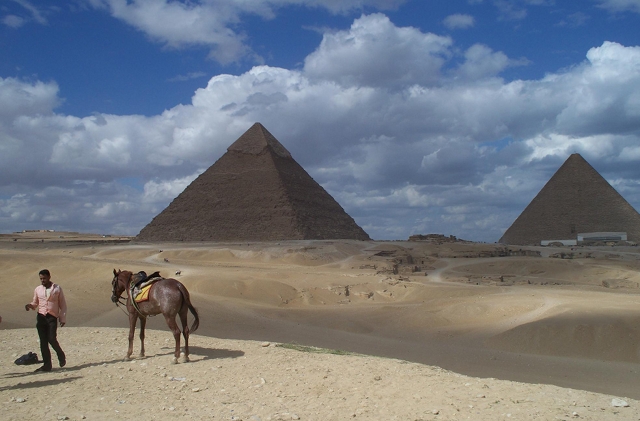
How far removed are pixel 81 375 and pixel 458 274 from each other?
23.9 m

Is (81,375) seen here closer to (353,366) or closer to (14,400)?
(14,400)

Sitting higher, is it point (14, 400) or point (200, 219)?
point (200, 219)

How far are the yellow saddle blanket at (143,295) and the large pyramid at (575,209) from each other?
53.8 metres

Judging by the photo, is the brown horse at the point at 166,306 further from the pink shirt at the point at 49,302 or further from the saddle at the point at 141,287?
the pink shirt at the point at 49,302

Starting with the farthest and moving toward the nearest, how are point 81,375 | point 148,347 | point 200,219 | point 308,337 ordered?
point 200,219, point 308,337, point 148,347, point 81,375

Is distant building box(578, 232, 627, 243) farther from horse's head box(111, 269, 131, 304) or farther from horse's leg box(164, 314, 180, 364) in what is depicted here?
horse's leg box(164, 314, 180, 364)

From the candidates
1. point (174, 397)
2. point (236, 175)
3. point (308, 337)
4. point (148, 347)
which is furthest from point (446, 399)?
point (236, 175)

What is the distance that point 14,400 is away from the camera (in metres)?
5.21

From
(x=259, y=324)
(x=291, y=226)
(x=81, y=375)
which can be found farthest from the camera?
(x=291, y=226)

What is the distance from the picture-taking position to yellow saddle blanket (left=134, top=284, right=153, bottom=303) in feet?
24.9

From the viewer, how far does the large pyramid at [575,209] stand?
53.1 meters

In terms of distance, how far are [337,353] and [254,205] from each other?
187 feet

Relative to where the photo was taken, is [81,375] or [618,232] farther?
[618,232]

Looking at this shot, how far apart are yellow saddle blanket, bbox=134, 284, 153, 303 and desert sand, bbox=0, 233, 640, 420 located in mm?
865
